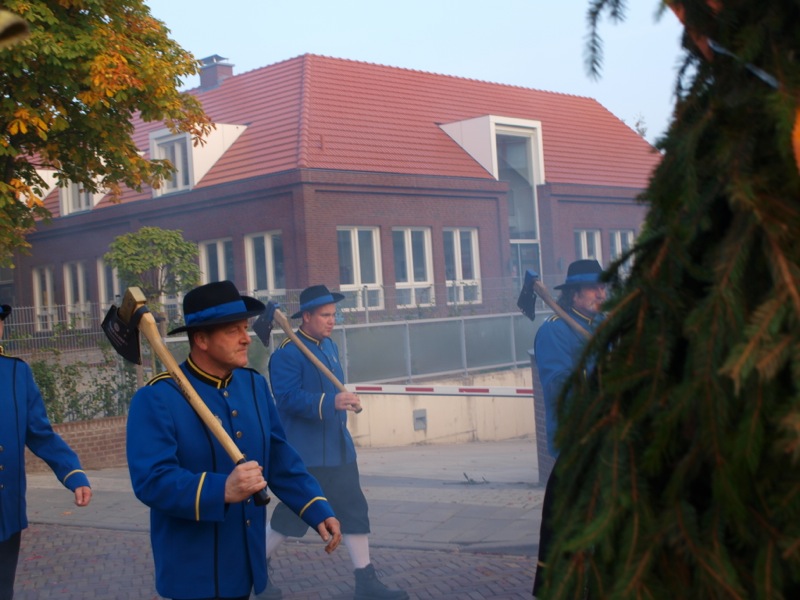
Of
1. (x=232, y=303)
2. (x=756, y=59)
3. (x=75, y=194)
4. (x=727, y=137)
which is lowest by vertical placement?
(x=232, y=303)

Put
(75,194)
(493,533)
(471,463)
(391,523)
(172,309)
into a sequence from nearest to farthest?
(493,533), (391,523), (471,463), (172,309), (75,194)

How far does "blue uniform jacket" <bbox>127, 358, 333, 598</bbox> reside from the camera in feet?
12.2

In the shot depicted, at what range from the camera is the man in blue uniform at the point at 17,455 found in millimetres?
4871

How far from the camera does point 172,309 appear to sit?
19.3m

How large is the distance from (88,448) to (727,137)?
1325 cm

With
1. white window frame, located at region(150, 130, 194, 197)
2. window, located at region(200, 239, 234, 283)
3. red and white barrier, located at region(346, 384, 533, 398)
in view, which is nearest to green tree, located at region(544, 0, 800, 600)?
red and white barrier, located at region(346, 384, 533, 398)

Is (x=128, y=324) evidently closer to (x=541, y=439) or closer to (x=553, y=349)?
(x=553, y=349)

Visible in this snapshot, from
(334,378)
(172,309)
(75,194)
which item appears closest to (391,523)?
(334,378)

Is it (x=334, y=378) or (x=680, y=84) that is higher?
(x=680, y=84)

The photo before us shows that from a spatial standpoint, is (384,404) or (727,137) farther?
(384,404)

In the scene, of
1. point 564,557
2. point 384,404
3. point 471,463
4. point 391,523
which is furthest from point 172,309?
point 564,557

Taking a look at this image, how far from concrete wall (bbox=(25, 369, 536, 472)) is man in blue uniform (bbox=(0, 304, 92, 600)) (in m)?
9.17

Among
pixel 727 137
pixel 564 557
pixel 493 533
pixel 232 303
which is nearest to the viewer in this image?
pixel 727 137

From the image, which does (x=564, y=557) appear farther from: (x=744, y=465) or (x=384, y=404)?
(x=384, y=404)
